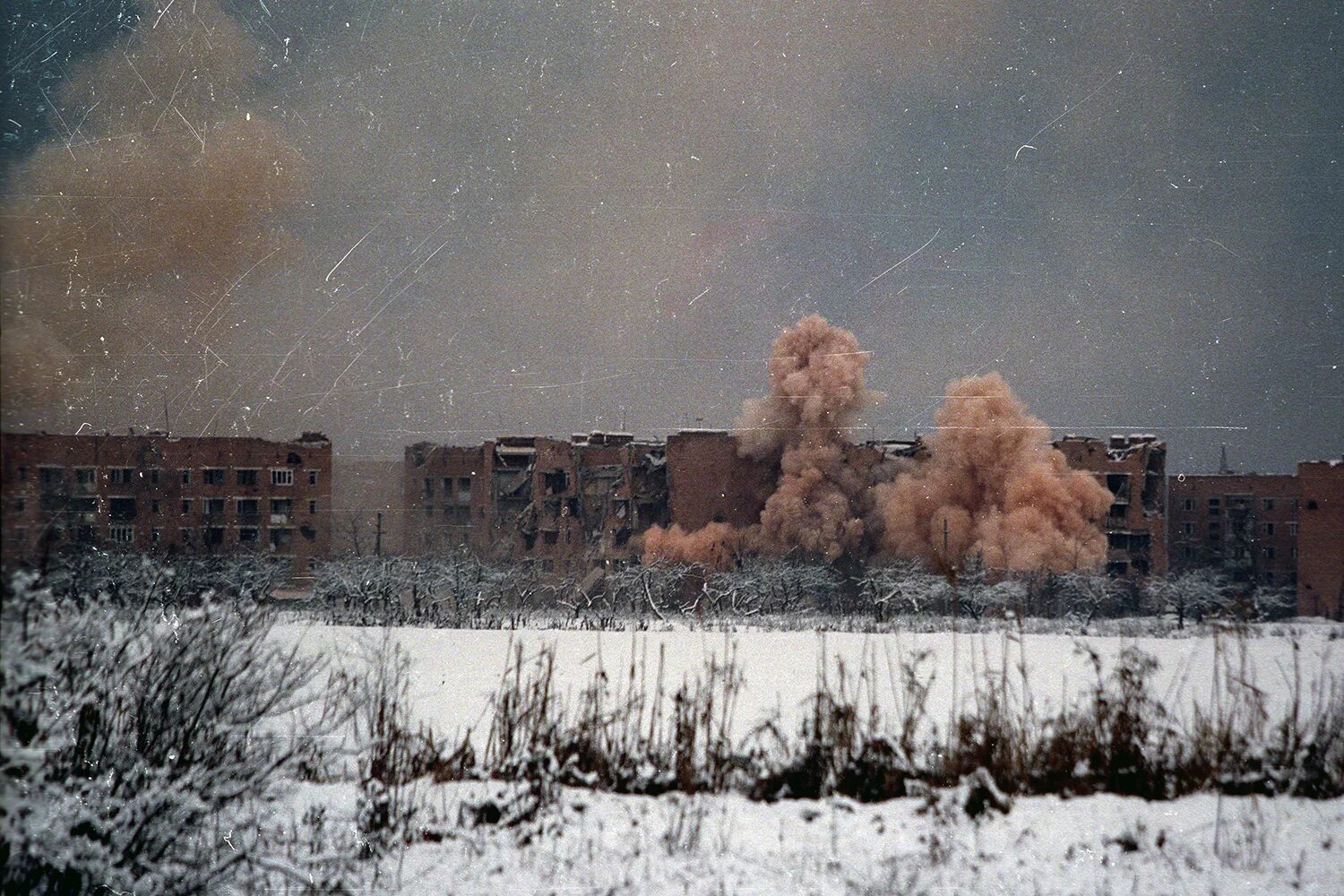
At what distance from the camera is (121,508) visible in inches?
416

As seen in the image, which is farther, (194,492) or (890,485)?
(890,485)

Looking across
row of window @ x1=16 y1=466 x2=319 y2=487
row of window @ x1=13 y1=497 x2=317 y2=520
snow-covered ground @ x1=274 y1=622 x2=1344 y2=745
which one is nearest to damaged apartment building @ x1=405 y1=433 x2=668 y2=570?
row of window @ x1=13 y1=497 x2=317 y2=520

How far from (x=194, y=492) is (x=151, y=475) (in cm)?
195

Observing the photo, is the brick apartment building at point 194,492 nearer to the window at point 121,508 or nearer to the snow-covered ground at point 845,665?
the window at point 121,508

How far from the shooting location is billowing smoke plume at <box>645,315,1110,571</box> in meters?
22.6

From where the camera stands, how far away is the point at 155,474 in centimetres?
1105

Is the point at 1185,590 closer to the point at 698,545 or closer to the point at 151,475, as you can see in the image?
the point at 698,545

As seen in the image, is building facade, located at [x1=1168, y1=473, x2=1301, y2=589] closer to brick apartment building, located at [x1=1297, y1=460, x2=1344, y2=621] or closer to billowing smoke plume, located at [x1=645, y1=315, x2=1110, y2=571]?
brick apartment building, located at [x1=1297, y1=460, x2=1344, y2=621]

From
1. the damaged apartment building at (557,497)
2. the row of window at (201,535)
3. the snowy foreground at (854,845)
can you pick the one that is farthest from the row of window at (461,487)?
the snowy foreground at (854,845)

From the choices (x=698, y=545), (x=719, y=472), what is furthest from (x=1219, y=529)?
(x=719, y=472)

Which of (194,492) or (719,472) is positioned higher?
(719,472)

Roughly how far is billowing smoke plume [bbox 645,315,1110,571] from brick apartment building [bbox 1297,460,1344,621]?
37.3 ft

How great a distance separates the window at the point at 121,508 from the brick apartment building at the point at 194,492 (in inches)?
0.5

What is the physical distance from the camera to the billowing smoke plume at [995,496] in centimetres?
2208
